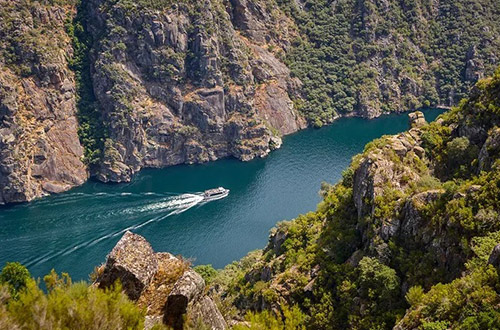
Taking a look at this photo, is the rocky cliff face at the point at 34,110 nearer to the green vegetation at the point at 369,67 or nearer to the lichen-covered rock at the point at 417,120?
the green vegetation at the point at 369,67

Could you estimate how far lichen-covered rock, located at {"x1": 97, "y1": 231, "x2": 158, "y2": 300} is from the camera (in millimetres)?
27188

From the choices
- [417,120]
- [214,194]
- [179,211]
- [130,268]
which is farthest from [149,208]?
[130,268]

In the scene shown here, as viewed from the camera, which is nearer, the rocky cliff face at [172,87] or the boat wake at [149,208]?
the boat wake at [149,208]

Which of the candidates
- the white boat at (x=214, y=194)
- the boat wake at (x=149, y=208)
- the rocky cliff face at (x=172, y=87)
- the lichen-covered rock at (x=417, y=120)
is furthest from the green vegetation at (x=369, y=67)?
the lichen-covered rock at (x=417, y=120)

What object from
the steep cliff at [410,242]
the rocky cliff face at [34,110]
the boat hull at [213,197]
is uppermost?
the rocky cliff face at [34,110]

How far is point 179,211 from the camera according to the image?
116 meters

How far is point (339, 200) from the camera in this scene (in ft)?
182

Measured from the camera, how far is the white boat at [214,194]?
12144 cm

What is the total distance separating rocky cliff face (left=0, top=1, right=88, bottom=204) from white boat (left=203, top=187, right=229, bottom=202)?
36073 mm

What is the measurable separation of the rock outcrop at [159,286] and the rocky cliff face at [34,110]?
351 ft

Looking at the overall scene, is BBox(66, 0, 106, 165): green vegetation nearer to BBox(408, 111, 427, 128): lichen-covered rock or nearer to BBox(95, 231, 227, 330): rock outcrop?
BBox(408, 111, 427, 128): lichen-covered rock

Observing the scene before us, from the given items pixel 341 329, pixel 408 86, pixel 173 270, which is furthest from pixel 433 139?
pixel 408 86

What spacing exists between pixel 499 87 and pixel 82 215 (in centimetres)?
9193

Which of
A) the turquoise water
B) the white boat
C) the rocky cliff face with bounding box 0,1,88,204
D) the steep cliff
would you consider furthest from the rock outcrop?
the rocky cliff face with bounding box 0,1,88,204
